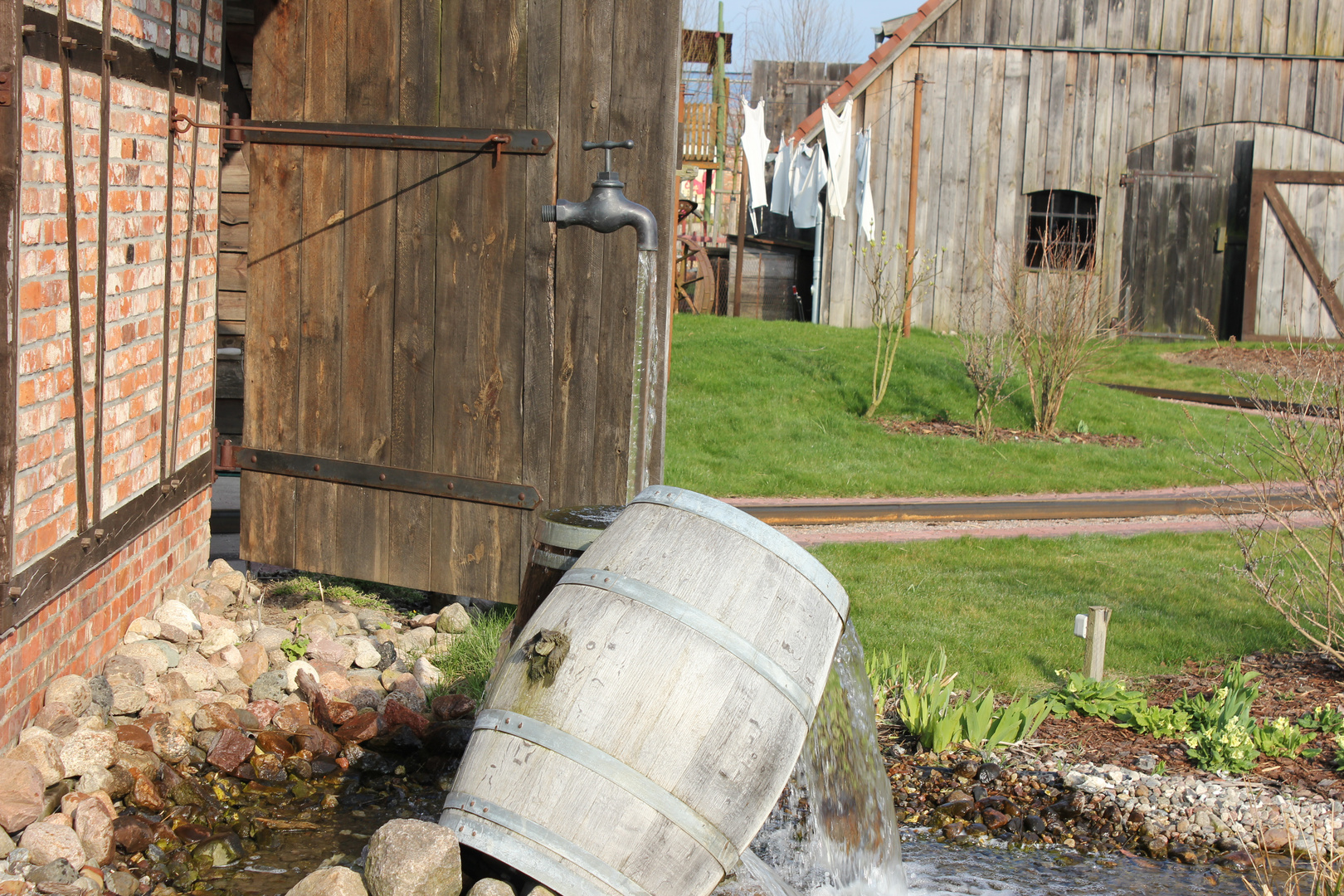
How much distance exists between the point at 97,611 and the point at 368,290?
1.64 m

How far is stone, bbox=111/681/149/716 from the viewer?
402cm

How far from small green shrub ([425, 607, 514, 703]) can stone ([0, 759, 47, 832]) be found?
152 cm

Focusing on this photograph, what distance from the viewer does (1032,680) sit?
501 cm

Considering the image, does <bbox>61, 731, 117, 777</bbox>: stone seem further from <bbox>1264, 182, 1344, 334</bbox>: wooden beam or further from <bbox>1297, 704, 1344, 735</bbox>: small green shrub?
<bbox>1264, 182, 1344, 334</bbox>: wooden beam

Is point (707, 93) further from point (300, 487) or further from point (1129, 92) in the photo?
point (300, 487)

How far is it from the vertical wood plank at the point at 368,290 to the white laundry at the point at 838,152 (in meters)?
9.79

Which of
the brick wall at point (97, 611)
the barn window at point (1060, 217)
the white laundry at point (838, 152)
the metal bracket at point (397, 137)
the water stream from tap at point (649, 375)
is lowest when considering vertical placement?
the brick wall at point (97, 611)

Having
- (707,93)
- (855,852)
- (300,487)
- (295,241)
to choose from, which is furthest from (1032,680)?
(707,93)

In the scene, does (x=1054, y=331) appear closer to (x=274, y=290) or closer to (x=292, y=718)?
(x=274, y=290)

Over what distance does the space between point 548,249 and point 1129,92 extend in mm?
11987

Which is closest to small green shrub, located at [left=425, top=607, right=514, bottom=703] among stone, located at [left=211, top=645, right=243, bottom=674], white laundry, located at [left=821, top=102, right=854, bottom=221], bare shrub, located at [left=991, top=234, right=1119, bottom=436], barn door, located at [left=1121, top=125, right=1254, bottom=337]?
stone, located at [left=211, top=645, right=243, bottom=674]

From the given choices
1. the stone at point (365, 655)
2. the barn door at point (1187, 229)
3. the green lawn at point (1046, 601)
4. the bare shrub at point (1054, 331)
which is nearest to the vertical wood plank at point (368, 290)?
the stone at point (365, 655)

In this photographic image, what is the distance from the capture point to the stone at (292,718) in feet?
13.9

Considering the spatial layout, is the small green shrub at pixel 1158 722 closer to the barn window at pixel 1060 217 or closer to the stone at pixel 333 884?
the stone at pixel 333 884
